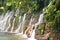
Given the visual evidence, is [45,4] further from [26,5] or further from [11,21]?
[11,21]

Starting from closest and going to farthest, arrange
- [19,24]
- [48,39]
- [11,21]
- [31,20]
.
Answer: [48,39], [31,20], [19,24], [11,21]

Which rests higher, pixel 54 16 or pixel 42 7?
pixel 42 7

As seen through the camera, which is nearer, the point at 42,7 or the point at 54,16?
the point at 54,16

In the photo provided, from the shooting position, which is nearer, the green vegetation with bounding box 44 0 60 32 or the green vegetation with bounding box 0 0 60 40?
the green vegetation with bounding box 44 0 60 32

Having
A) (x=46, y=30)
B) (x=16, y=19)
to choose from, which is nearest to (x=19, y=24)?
(x=16, y=19)

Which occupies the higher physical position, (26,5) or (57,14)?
(26,5)

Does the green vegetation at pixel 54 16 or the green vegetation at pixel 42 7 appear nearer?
the green vegetation at pixel 54 16

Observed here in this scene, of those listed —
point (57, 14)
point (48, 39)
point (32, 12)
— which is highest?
A: point (32, 12)

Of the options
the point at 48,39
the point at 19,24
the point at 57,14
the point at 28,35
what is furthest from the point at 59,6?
the point at 19,24

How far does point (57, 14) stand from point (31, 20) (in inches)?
255

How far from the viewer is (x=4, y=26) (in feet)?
93.4

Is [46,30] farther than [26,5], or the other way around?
[26,5]

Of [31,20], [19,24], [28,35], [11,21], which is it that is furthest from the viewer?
[11,21]

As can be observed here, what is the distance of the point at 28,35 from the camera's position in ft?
67.8
